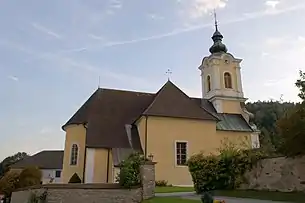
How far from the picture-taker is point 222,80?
3653cm

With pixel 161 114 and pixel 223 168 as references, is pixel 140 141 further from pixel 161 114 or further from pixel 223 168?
pixel 223 168

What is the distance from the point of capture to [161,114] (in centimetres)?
2656

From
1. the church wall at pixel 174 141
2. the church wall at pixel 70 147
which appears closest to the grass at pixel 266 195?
the church wall at pixel 174 141

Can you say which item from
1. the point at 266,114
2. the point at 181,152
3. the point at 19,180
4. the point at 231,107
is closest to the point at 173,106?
the point at 181,152

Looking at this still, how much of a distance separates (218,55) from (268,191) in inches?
980

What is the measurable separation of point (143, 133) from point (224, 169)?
35.7ft

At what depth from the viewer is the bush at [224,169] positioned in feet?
51.7

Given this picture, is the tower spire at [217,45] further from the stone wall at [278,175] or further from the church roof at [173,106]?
the stone wall at [278,175]

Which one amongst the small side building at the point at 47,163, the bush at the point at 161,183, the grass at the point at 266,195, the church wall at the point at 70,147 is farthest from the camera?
the small side building at the point at 47,163

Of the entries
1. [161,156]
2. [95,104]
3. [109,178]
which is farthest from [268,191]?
[95,104]

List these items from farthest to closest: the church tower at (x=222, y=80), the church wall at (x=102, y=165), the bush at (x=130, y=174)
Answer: the church tower at (x=222, y=80) → the church wall at (x=102, y=165) → the bush at (x=130, y=174)

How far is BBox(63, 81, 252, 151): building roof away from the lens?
2661 centimetres

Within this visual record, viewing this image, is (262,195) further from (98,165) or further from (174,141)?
(98,165)

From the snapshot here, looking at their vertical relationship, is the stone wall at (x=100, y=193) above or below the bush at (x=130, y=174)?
below
